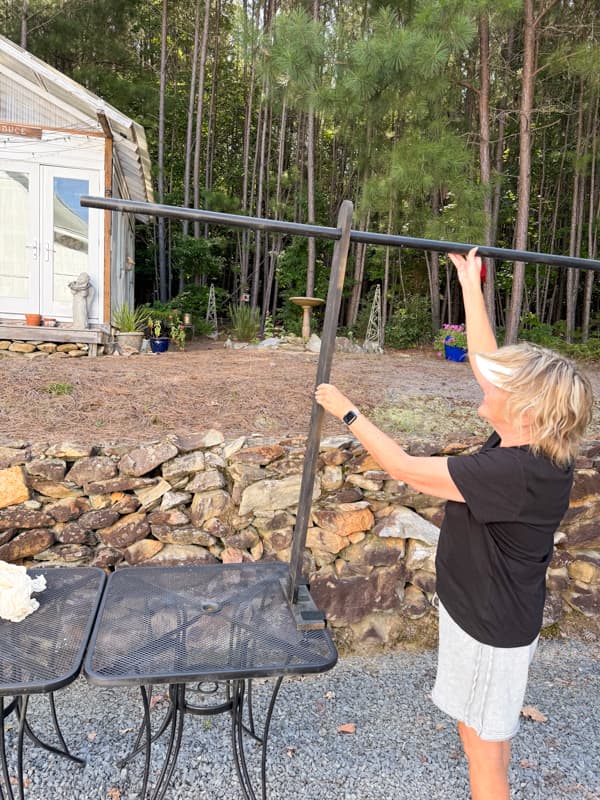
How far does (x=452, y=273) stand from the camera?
40.8ft

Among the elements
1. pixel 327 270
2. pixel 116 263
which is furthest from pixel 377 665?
pixel 327 270

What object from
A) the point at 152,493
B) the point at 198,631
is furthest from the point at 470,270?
the point at 152,493

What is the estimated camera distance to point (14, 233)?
6488mm

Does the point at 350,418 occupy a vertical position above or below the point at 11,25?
below

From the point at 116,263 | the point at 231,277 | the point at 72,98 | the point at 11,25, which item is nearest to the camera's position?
the point at 72,98

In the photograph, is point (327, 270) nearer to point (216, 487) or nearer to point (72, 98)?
point (72, 98)

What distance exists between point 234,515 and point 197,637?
1220 mm

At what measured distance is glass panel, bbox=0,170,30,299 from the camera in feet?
A: 21.1

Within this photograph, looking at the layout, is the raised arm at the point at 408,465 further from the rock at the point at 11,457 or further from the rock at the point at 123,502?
the rock at the point at 11,457

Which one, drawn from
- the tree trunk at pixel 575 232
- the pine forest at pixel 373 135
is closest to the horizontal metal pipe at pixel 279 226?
the pine forest at pixel 373 135

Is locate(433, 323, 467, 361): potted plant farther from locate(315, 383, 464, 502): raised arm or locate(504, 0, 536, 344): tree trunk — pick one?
locate(315, 383, 464, 502): raised arm

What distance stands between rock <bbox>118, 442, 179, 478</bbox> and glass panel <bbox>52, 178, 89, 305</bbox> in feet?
15.7

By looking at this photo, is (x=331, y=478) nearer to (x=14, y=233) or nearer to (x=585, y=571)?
(x=585, y=571)

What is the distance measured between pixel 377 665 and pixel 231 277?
1357 centimetres
